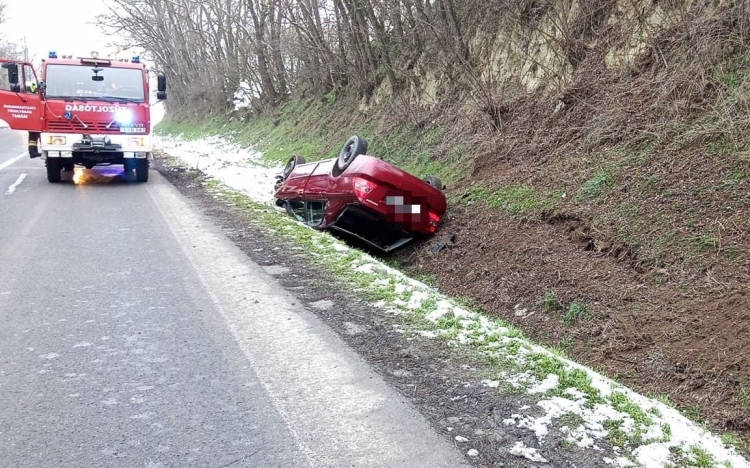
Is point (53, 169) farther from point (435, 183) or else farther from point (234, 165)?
point (435, 183)

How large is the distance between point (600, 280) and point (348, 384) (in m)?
3.10

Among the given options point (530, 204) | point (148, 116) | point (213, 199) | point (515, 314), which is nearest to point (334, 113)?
point (148, 116)

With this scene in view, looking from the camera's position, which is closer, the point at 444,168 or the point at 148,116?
the point at 444,168

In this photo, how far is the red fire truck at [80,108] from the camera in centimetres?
1262

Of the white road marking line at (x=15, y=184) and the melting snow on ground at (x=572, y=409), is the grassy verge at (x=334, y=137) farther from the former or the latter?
the white road marking line at (x=15, y=184)

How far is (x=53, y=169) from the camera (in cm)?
1336

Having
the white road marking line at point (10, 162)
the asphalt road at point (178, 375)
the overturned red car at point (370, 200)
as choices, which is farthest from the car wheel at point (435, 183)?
the white road marking line at point (10, 162)

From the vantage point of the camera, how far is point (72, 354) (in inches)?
167

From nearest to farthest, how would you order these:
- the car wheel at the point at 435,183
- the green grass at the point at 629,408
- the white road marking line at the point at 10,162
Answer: the green grass at the point at 629,408
the car wheel at the point at 435,183
the white road marking line at the point at 10,162

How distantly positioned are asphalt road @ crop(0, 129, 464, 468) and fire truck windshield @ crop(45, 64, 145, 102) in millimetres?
6807

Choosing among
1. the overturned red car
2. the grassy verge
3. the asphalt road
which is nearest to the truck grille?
the grassy verge

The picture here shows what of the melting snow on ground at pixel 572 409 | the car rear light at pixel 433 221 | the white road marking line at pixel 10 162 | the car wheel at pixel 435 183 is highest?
the car wheel at pixel 435 183

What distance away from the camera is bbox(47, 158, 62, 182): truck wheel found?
43.5 feet

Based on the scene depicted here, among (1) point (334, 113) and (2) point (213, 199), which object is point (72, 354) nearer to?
(2) point (213, 199)
